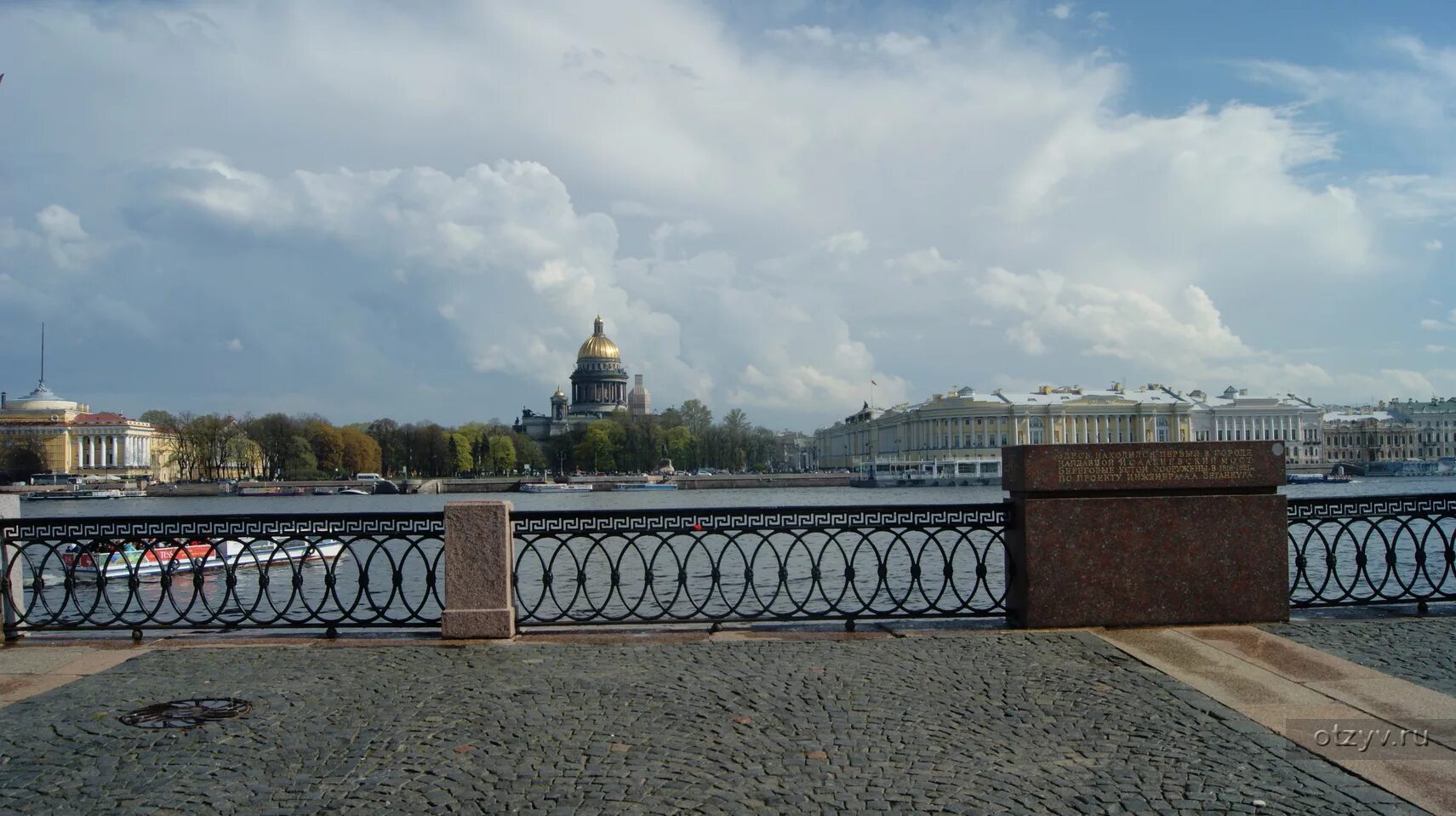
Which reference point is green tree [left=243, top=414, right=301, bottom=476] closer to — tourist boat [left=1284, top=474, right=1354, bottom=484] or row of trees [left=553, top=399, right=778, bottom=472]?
row of trees [left=553, top=399, right=778, bottom=472]

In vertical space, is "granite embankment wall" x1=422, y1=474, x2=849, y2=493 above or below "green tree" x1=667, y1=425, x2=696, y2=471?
below

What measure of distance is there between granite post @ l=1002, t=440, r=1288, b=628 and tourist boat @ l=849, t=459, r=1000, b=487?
106 m

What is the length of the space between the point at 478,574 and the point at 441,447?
132890 millimetres

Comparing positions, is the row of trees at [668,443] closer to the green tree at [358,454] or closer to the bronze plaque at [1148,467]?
the green tree at [358,454]

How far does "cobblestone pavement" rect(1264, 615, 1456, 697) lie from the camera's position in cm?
696

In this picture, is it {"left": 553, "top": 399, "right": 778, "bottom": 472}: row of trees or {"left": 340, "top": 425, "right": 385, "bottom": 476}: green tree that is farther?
{"left": 553, "top": 399, "right": 778, "bottom": 472}: row of trees

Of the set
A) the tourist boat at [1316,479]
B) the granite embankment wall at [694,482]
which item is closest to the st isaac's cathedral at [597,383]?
the granite embankment wall at [694,482]

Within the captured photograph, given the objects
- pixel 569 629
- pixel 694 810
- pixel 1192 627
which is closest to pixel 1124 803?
pixel 694 810

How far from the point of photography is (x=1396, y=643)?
26.0 ft

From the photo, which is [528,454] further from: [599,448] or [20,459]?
[20,459]

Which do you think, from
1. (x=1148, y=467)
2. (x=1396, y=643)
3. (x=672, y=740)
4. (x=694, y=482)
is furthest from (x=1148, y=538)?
(x=694, y=482)

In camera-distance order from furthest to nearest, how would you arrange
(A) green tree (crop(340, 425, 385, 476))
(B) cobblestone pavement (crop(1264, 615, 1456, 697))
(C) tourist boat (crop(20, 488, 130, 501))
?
(A) green tree (crop(340, 425, 385, 476)) < (C) tourist boat (crop(20, 488, 130, 501)) < (B) cobblestone pavement (crop(1264, 615, 1456, 697))

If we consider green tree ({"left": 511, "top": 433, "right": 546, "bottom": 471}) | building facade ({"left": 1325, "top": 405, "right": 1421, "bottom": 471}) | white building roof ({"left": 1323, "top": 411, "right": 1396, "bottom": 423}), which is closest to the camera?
building facade ({"left": 1325, "top": 405, "right": 1421, "bottom": 471})

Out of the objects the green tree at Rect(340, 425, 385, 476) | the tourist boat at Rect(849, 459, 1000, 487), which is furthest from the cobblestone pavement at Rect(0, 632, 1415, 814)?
the green tree at Rect(340, 425, 385, 476)
